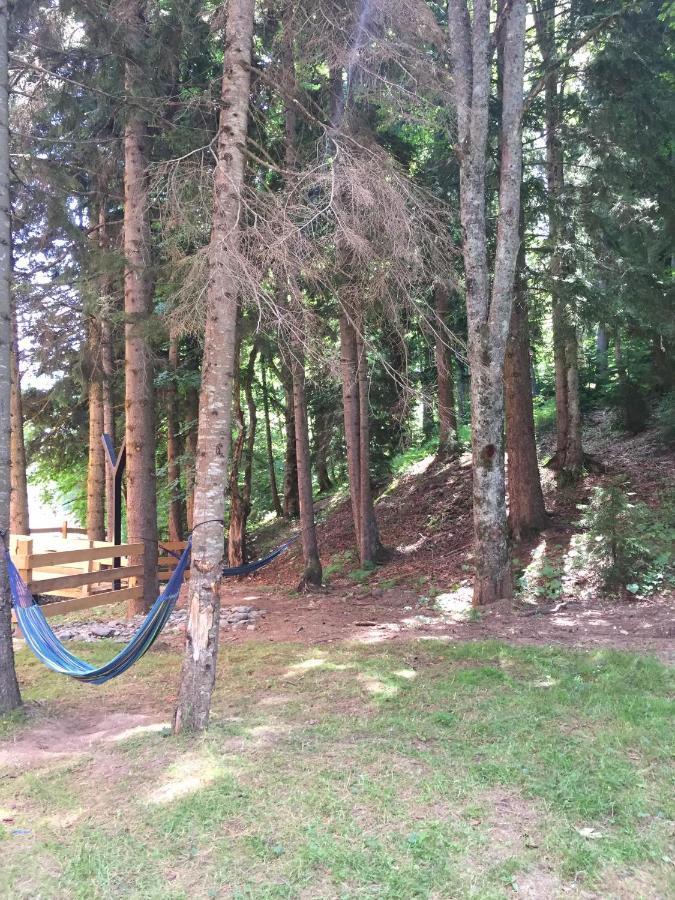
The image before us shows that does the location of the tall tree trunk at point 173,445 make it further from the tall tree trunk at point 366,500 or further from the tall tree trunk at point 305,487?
the tall tree trunk at point 366,500

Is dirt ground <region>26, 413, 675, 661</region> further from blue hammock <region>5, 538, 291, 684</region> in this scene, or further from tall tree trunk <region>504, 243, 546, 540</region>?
blue hammock <region>5, 538, 291, 684</region>

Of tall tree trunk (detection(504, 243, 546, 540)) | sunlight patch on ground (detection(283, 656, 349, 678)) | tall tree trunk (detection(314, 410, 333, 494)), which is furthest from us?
tall tree trunk (detection(314, 410, 333, 494))

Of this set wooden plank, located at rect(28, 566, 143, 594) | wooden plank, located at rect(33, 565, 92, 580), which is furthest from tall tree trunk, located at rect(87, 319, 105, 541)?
wooden plank, located at rect(28, 566, 143, 594)

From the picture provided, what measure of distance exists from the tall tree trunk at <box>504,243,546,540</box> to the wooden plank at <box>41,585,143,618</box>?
550 cm

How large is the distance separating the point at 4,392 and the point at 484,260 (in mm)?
5126

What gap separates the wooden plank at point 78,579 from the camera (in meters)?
7.16

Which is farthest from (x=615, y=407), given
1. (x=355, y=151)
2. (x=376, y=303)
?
(x=355, y=151)

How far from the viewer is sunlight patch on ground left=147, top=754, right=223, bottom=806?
3.12 m

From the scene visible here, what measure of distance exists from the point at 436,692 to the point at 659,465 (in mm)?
8389

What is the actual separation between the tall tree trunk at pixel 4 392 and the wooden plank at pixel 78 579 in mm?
2610

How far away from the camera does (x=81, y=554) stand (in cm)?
754

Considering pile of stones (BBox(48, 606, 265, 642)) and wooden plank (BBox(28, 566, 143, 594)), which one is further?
pile of stones (BBox(48, 606, 265, 642))

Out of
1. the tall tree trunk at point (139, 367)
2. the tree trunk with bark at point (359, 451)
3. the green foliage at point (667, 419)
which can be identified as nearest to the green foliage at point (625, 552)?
the tree trunk with bark at point (359, 451)

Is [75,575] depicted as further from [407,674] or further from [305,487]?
[407,674]
